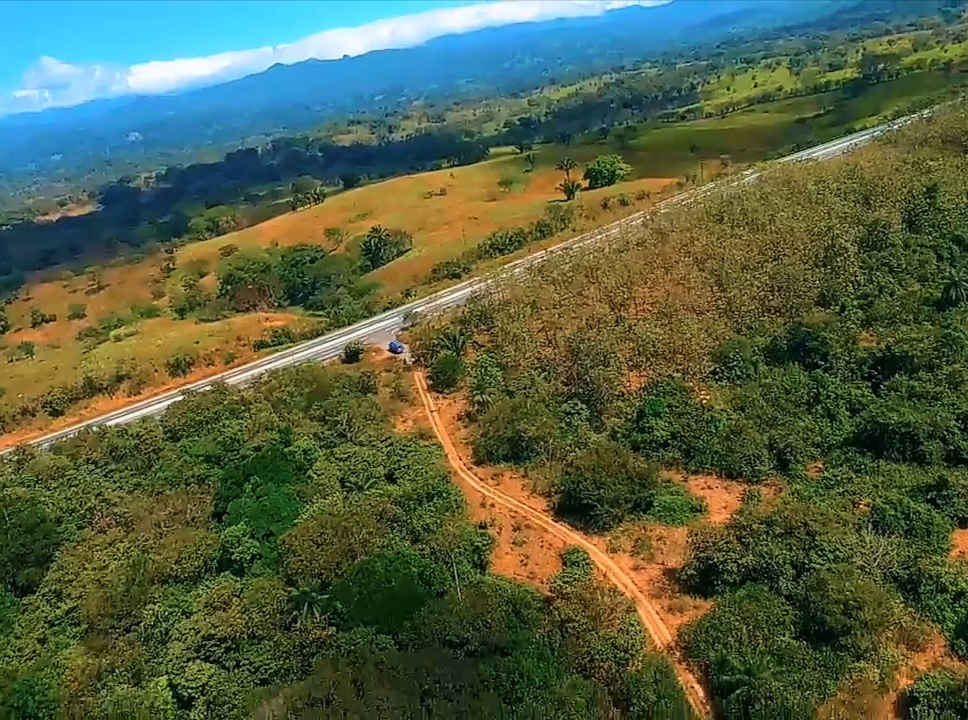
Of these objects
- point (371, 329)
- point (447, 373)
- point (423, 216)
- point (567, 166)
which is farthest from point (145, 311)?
point (567, 166)

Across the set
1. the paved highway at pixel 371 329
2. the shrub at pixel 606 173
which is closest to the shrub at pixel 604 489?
the paved highway at pixel 371 329

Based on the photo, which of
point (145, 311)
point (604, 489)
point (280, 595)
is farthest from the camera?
point (145, 311)

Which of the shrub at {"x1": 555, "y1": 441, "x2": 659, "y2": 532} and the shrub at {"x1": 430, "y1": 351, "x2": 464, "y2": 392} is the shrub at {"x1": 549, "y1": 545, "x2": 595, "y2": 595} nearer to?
the shrub at {"x1": 555, "y1": 441, "x2": 659, "y2": 532}

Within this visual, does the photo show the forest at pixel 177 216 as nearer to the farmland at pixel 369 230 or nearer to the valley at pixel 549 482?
the farmland at pixel 369 230

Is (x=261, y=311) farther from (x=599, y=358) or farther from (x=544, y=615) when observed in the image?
(x=544, y=615)

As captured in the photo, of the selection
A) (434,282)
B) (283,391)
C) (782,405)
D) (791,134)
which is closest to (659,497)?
(782,405)

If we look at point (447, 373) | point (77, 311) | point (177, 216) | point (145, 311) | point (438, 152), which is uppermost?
point (447, 373)

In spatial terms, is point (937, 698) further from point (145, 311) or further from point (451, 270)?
point (145, 311)
